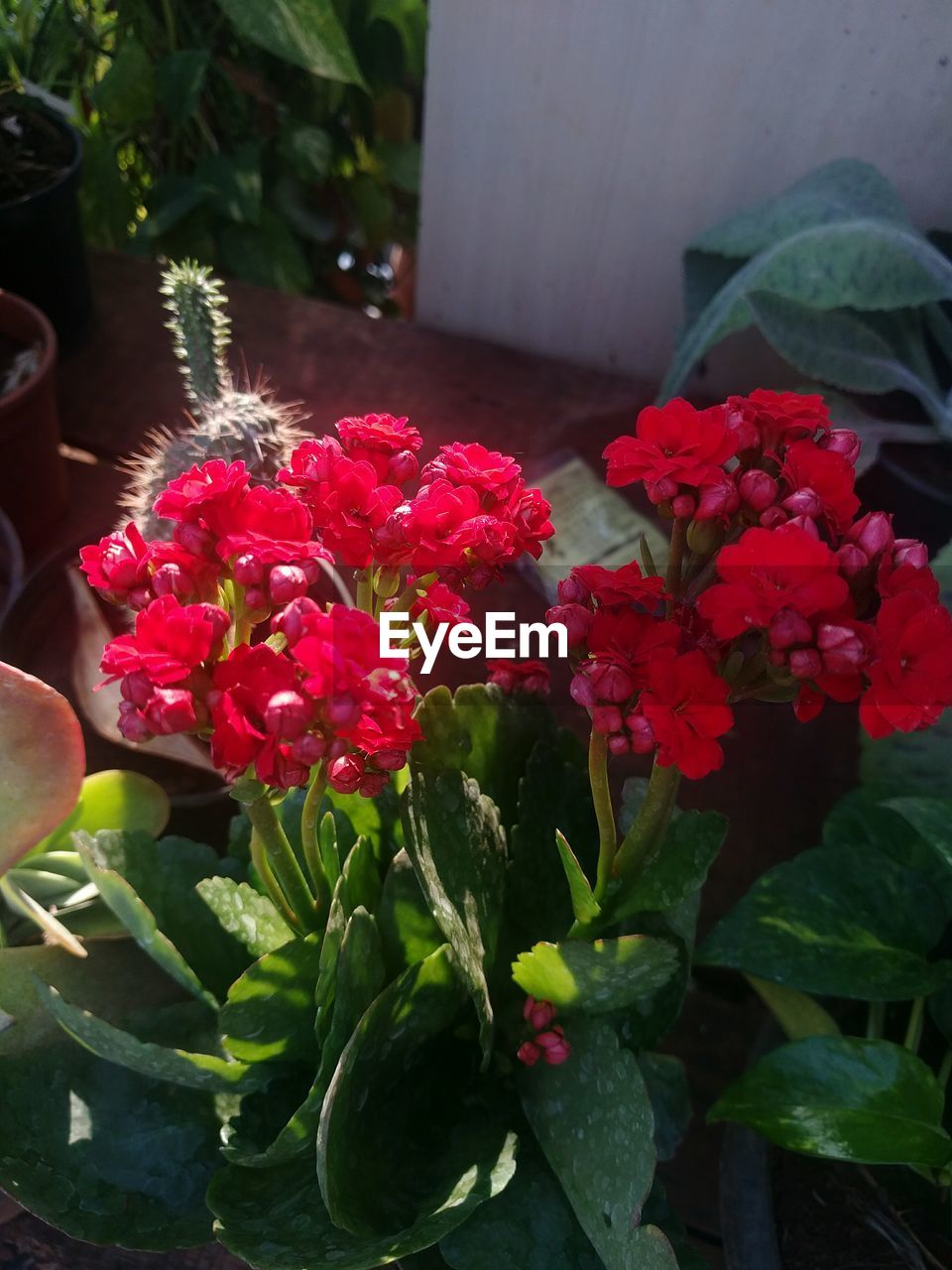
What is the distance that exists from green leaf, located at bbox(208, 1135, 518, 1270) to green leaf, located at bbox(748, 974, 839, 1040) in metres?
0.20

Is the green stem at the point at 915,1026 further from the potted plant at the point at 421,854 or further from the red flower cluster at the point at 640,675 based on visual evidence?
the red flower cluster at the point at 640,675

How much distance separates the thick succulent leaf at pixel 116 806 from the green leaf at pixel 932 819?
1.35ft

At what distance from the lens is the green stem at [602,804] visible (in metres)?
0.41

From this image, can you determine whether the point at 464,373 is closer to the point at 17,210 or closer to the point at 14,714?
the point at 17,210

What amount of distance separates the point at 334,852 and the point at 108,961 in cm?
15

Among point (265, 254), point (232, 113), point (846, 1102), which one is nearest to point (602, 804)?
point (846, 1102)

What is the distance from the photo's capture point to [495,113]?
1014mm

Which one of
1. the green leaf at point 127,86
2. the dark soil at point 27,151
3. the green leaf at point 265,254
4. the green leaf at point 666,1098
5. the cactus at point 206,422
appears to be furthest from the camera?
the green leaf at point 265,254

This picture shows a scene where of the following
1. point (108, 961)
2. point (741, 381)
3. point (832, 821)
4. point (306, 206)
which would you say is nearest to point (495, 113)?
point (741, 381)

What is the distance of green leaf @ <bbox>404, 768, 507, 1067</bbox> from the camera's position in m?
0.46

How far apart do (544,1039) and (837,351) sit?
0.67 meters

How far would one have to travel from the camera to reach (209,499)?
38cm

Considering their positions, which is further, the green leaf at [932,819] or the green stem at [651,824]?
the green leaf at [932,819]

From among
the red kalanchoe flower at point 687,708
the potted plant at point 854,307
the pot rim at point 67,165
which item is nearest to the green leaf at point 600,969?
the red kalanchoe flower at point 687,708
